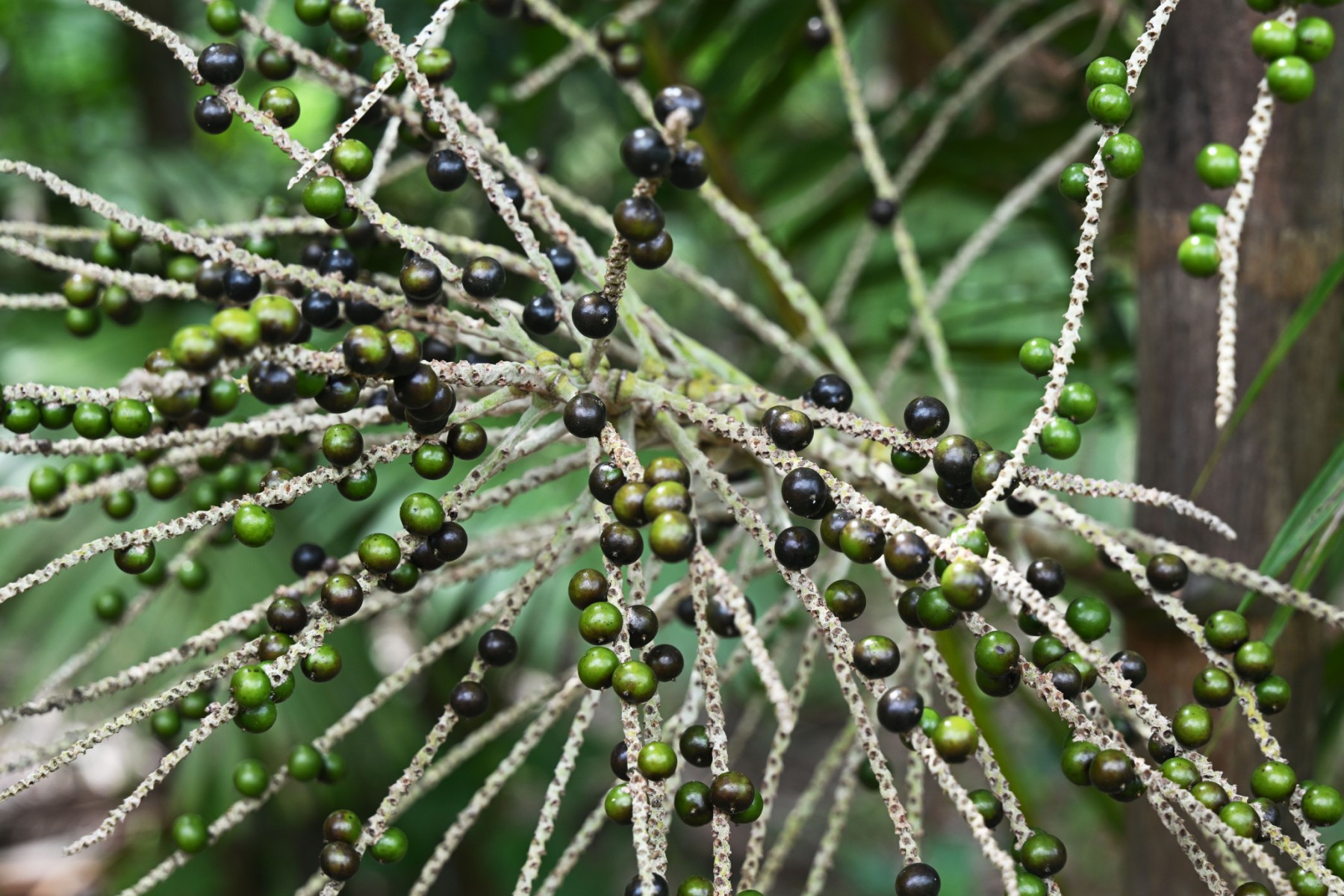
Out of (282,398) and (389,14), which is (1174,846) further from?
(389,14)

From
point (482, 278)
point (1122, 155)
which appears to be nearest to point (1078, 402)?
point (1122, 155)

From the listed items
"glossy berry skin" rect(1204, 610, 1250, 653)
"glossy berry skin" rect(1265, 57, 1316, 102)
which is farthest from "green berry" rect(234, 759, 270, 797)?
"glossy berry skin" rect(1265, 57, 1316, 102)

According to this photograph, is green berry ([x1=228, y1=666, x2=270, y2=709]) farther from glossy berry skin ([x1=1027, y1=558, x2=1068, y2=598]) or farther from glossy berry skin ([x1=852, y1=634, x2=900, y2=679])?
glossy berry skin ([x1=1027, y1=558, x2=1068, y2=598])

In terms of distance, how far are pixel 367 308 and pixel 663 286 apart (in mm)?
2458

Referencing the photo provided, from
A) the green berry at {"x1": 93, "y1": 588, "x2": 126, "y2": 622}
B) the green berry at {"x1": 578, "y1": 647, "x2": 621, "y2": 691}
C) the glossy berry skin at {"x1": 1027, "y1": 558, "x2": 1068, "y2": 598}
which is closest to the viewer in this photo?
the green berry at {"x1": 578, "y1": 647, "x2": 621, "y2": 691}

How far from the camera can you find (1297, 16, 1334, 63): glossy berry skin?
59 cm

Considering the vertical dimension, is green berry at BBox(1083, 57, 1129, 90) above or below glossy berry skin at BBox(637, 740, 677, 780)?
above

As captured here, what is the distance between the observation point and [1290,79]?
570 mm

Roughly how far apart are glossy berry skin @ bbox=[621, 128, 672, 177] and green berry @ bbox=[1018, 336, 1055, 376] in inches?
10.5

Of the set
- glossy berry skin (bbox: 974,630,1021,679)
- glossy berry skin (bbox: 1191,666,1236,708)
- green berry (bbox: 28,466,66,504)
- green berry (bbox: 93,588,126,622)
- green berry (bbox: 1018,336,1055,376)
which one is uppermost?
green berry (bbox: 1018,336,1055,376)

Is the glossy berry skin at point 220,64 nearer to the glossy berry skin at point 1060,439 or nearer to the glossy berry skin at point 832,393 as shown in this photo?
the glossy berry skin at point 832,393

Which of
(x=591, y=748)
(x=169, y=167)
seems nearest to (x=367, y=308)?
(x=169, y=167)

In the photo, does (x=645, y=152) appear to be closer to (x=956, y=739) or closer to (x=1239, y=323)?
(x=956, y=739)

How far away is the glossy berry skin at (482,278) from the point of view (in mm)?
656
